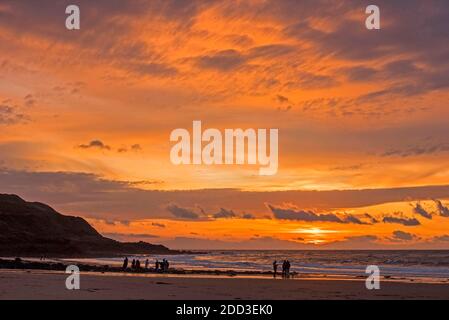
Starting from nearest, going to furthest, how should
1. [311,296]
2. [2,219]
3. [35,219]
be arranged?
[311,296] → [2,219] → [35,219]
